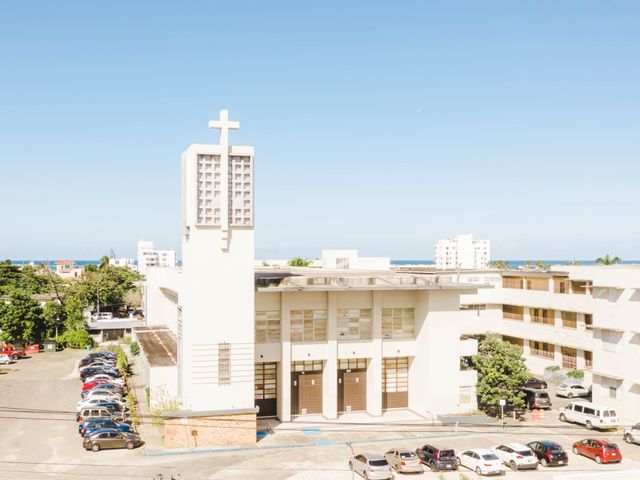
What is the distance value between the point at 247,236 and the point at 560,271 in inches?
1287

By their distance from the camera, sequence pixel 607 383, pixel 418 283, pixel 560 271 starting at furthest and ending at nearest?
1. pixel 560 271
2. pixel 607 383
3. pixel 418 283

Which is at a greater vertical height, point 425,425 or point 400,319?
point 400,319

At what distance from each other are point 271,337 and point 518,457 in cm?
1630

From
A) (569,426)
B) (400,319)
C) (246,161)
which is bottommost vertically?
(569,426)

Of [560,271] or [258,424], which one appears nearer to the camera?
[258,424]

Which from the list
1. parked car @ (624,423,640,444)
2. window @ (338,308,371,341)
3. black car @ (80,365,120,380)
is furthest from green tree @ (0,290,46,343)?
parked car @ (624,423,640,444)

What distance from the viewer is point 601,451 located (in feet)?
107

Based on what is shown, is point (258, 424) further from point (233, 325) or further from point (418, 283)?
point (418, 283)

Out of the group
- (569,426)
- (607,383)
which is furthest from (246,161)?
(607,383)

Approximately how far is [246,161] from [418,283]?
14300 mm

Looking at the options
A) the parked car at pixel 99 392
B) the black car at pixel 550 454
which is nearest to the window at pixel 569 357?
the black car at pixel 550 454

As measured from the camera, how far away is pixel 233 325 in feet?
116

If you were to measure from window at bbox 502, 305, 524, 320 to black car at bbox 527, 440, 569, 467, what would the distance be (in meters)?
27.8

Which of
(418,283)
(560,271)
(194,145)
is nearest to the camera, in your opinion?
(194,145)
